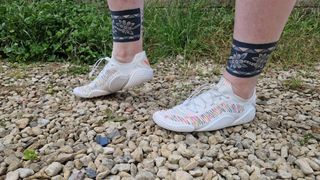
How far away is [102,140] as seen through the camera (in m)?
1.29

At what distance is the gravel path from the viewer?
3.77 feet

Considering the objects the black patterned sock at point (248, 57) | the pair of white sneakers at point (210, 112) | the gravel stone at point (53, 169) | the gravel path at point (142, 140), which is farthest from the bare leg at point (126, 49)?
the gravel stone at point (53, 169)

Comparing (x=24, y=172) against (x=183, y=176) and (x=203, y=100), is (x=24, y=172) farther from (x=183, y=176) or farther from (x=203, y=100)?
(x=203, y=100)

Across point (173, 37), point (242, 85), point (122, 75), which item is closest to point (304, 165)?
point (242, 85)

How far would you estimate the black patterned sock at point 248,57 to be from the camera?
1210 mm

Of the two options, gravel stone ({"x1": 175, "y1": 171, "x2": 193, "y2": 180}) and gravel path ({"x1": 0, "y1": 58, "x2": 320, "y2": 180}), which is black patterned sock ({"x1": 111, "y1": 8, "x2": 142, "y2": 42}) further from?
gravel stone ({"x1": 175, "y1": 171, "x2": 193, "y2": 180})

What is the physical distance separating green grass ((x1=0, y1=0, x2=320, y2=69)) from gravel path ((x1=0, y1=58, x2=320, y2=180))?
0.51 m

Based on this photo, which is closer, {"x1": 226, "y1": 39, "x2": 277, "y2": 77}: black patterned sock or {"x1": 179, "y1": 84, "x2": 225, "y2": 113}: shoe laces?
{"x1": 226, "y1": 39, "x2": 277, "y2": 77}: black patterned sock

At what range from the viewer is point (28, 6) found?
2.70 m

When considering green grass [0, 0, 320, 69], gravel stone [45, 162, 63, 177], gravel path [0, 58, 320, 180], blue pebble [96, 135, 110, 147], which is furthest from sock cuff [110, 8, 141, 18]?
green grass [0, 0, 320, 69]

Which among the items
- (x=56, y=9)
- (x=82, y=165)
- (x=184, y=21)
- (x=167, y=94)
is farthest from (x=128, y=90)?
(x=56, y=9)

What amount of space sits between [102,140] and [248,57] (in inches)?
18.8

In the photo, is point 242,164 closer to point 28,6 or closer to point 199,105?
point 199,105

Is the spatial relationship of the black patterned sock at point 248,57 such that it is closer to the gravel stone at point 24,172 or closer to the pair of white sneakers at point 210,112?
the pair of white sneakers at point 210,112
